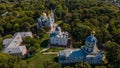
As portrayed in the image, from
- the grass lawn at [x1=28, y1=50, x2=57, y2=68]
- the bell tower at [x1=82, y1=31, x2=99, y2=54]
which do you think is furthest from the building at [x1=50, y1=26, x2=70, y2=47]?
the bell tower at [x1=82, y1=31, x2=99, y2=54]

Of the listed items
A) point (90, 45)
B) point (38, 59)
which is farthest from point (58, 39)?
point (90, 45)

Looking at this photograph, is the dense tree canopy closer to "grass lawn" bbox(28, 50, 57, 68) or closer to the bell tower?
"grass lawn" bbox(28, 50, 57, 68)

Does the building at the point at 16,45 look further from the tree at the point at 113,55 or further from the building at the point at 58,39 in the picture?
the tree at the point at 113,55

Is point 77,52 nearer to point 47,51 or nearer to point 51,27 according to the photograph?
point 47,51

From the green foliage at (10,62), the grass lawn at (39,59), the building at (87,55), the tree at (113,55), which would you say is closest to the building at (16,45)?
the grass lawn at (39,59)

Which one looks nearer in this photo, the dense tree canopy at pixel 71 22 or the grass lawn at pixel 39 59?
the grass lawn at pixel 39 59

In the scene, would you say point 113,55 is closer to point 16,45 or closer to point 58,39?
point 58,39
